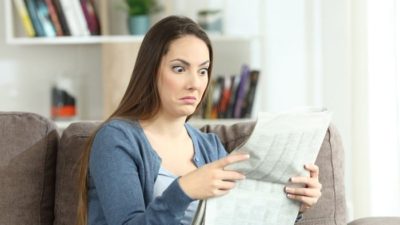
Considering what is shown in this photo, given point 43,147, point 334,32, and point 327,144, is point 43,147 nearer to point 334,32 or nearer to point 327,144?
point 327,144

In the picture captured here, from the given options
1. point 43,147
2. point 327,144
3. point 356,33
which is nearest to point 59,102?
point 356,33

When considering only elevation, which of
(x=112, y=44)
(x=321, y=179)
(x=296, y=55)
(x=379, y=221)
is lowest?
(x=379, y=221)

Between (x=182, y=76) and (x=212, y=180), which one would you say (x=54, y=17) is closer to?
(x=182, y=76)

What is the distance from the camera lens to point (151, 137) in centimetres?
169

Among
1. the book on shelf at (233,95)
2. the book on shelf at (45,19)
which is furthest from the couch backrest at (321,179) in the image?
the book on shelf at (45,19)


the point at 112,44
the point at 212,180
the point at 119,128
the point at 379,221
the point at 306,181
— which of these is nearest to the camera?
the point at 212,180

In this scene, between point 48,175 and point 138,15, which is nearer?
point 48,175

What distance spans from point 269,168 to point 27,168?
70 centimetres

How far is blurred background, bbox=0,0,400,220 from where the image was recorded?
10.8 ft

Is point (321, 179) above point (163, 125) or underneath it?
underneath

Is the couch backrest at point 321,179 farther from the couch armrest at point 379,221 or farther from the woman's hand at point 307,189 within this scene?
the woman's hand at point 307,189

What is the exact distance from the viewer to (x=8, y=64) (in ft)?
12.1

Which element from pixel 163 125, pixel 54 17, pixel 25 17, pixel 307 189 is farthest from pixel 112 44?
pixel 307 189

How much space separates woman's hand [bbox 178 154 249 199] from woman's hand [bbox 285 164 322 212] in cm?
14
